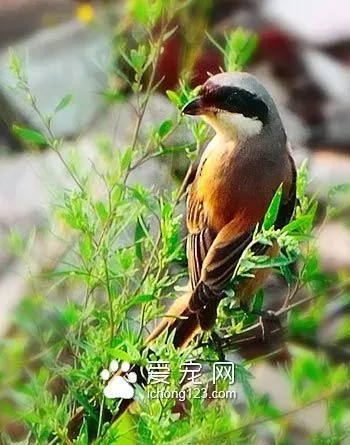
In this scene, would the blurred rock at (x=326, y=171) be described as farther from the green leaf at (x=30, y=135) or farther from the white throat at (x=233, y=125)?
the green leaf at (x=30, y=135)

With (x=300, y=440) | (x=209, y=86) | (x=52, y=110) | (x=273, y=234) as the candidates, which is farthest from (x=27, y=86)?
(x=300, y=440)

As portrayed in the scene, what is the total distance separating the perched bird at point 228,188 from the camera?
3.03ft

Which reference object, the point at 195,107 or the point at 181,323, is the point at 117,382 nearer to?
the point at 181,323

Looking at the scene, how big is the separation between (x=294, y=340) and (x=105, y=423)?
0.20 m

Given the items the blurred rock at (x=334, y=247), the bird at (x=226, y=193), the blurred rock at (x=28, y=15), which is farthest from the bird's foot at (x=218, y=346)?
the blurred rock at (x=28, y=15)

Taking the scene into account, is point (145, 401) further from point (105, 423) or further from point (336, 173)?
point (336, 173)

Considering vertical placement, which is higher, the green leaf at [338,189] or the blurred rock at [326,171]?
the blurred rock at [326,171]

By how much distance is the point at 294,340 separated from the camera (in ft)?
3.18

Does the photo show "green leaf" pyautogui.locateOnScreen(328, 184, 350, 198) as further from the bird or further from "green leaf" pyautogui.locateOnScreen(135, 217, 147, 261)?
"green leaf" pyautogui.locateOnScreen(135, 217, 147, 261)

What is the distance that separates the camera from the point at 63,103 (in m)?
0.98

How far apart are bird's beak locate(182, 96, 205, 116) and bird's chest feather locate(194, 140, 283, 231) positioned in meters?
0.03

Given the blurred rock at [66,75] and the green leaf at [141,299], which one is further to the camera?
the blurred rock at [66,75]

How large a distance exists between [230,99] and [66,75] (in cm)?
19

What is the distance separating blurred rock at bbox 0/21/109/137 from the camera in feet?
3.26
